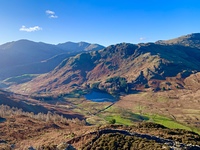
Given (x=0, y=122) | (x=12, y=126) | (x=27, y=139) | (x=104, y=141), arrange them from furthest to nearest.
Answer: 1. (x=0, y=122)
2. (x=12, y=126)
3. (x=27, y=139)
4. (x=104, y=141)

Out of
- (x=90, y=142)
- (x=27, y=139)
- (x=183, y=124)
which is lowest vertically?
(x=183, y=124)

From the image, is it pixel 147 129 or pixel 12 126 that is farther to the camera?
pixel 12 126

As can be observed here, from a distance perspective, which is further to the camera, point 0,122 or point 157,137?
point 0,122

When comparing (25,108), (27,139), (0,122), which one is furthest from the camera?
(25,108)

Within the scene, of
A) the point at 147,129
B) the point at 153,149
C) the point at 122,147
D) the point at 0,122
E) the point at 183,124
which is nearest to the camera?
the point at 153,149

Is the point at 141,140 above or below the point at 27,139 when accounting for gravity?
above

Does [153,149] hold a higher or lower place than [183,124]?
higher

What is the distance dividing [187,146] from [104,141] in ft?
58.7

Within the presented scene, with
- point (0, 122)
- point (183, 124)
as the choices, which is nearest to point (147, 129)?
point (0, 122)

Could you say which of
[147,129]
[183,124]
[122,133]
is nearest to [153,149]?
[122,133]

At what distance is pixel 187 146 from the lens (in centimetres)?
4991

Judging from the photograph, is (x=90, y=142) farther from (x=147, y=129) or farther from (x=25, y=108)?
(x=25, y=108)

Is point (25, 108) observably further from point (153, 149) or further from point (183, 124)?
point (153, 149)

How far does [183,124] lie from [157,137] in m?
138
